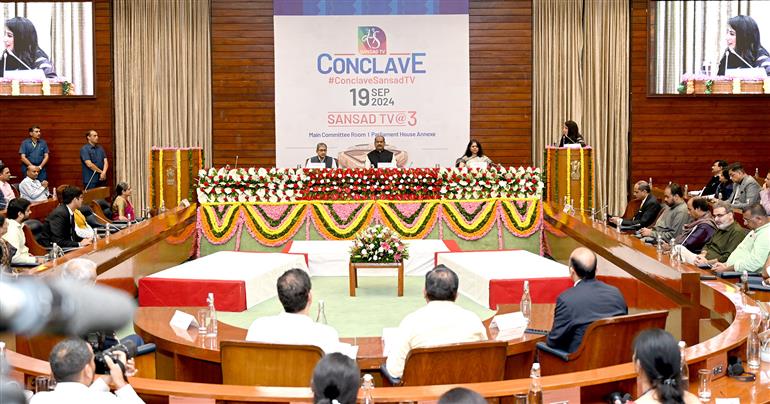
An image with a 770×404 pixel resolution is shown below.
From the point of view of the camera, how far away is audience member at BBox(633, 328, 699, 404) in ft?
9.35

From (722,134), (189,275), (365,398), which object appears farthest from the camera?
(722,134)

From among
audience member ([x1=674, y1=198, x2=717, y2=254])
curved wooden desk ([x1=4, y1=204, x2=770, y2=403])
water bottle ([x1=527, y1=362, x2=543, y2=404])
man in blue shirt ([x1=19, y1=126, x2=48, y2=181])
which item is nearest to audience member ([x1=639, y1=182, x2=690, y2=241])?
audience member ([x1=674, y1=198, x2=717, y2=254])

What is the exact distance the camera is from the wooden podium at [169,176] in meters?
10.8

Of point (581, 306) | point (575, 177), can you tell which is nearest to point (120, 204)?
point (575, 177)

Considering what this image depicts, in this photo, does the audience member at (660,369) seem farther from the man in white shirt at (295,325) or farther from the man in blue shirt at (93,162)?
the man in blue shirt at (93,162)

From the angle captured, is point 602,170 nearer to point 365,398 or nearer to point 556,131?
point 556,131

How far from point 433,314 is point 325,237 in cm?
594

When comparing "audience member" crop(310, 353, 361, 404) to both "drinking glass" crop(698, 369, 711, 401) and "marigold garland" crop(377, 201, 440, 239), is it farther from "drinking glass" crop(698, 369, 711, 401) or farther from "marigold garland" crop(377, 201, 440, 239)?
"marigold garland" crop(377, 201, 440, 239)

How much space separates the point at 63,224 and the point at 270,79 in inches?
220

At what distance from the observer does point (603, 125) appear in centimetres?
1360

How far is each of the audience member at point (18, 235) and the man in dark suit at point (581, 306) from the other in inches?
148

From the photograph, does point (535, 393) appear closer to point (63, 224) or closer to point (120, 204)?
point (63, 224)

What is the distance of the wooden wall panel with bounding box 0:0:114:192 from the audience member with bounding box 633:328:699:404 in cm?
1154

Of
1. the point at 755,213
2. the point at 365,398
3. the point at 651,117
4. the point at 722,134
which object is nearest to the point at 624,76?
the point at 651,117
